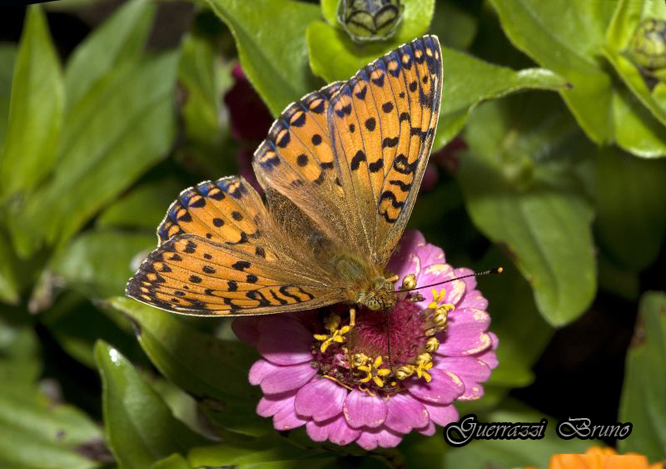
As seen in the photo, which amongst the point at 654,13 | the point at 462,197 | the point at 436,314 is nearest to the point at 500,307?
the point at 462,197

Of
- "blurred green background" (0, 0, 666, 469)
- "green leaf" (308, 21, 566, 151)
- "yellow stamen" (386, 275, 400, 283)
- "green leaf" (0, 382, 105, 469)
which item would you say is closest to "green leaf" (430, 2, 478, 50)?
"blurred green background" (0, 0, 666, 469)

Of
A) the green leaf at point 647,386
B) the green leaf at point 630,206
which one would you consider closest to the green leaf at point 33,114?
the green leaf at point 630,206

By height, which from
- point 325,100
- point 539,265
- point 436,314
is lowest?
point 539,265

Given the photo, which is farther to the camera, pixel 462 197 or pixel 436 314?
pixel 462 197

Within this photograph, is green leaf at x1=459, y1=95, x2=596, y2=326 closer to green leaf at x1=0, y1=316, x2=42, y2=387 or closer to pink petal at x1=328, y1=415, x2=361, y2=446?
pink petal at x1=328, y1=415, x2=361, y2=446

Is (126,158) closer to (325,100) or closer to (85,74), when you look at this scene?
(85,74)
